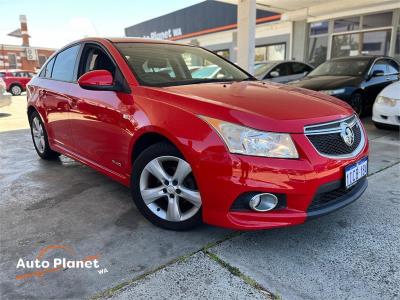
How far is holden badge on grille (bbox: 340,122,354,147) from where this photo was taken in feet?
8.18

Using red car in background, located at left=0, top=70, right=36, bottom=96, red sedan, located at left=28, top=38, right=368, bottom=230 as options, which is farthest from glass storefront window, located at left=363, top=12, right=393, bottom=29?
red car in background, located at left=0, top=70, right=36, bottom=96

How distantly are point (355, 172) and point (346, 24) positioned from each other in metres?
11.8

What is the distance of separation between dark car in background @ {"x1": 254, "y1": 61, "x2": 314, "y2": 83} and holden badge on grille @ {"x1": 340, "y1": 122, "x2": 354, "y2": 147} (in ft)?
20.2

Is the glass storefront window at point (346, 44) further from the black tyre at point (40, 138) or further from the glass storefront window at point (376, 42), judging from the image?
the black tyre at point (40, 138)

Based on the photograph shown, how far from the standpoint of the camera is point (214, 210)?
2334 millimetres

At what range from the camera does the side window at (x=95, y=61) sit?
3.21 m

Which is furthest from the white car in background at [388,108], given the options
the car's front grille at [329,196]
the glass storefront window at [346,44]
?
the glass storefront window at [346,44]

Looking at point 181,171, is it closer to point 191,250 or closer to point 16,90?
point 191,250

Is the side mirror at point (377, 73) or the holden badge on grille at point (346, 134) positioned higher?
the side mirror at point (377, 73)

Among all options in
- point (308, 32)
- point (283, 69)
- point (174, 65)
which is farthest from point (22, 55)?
point (174, 65)

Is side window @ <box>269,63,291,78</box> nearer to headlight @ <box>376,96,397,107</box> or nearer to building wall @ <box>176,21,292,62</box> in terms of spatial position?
headlight @ <box>376,96,397,107</box>

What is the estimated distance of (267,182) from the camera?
217cm

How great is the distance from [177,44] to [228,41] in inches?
593

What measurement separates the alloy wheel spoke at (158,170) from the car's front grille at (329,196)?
105 cm
